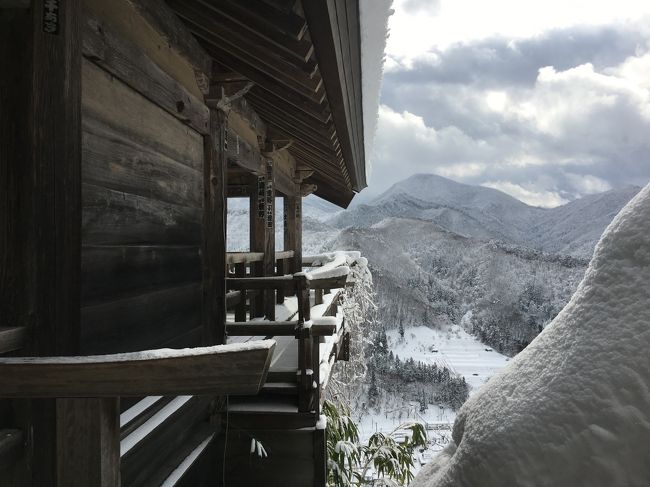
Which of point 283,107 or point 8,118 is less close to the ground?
point 283,107

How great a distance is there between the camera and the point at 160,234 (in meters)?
2.95

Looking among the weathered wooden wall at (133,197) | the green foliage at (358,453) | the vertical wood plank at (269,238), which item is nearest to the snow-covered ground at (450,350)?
the green foliage at (358,453)

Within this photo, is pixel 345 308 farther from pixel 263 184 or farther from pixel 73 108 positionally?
pixel 73 108

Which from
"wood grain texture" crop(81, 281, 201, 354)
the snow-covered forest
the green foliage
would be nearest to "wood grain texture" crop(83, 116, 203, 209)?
"wood grain texture" crop(81, 281, 201, 354)

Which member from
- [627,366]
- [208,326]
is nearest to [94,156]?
[208,326]

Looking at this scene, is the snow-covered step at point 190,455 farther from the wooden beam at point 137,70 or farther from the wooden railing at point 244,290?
the wooden beam at point 137,70

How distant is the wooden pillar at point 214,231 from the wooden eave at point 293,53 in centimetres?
48

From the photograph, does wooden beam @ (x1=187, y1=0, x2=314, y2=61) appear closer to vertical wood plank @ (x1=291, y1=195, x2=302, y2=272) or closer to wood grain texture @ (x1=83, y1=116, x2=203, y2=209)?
wood grain texture @ (x1=83, y1=116, x2=203, y2=209)

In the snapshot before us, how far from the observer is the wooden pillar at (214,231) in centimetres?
374

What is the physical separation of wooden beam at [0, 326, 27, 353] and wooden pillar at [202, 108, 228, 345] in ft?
6.90

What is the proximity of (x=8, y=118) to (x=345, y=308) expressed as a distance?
748cm

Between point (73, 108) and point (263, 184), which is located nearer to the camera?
point (73, 108)

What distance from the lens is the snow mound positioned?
2.46 feet

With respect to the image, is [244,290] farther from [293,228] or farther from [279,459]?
[293,228]
